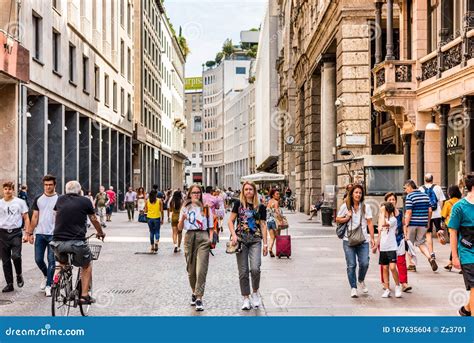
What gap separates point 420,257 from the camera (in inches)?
705

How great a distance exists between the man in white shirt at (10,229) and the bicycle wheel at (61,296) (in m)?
2.96

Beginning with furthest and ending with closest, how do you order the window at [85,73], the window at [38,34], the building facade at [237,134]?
the building facade at [237,134] → the window at [85,73] → the window at [38,34]

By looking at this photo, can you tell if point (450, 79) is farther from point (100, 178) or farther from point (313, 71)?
point (100, 178)

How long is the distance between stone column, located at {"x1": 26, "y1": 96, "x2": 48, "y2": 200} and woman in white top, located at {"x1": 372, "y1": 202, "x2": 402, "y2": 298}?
797 inches

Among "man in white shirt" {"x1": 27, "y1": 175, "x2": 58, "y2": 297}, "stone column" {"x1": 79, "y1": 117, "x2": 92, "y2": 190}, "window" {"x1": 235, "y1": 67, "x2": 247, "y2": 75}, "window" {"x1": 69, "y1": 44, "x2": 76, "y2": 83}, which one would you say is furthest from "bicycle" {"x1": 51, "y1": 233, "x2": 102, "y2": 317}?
"window" {"x1": 235, "y1": 67, "x2": 247, "y2": 75}

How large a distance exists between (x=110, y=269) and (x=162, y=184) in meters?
72.0

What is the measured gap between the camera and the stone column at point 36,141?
98.6 ft

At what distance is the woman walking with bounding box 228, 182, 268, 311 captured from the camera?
10.6 metres

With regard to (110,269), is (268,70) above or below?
above

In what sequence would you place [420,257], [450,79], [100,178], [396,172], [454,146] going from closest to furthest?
[420,257]
[450,79]
[454,146]
[396,172]
[100,178]

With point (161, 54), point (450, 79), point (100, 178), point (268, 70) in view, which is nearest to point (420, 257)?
point (450, 79)

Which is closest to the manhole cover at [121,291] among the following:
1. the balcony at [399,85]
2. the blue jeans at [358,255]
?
the blue jeans at [358,255]

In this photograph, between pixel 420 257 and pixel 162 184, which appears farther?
pixel 162 184

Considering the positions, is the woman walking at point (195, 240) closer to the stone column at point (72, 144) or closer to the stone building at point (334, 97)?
the stone building at point (334, 97)
